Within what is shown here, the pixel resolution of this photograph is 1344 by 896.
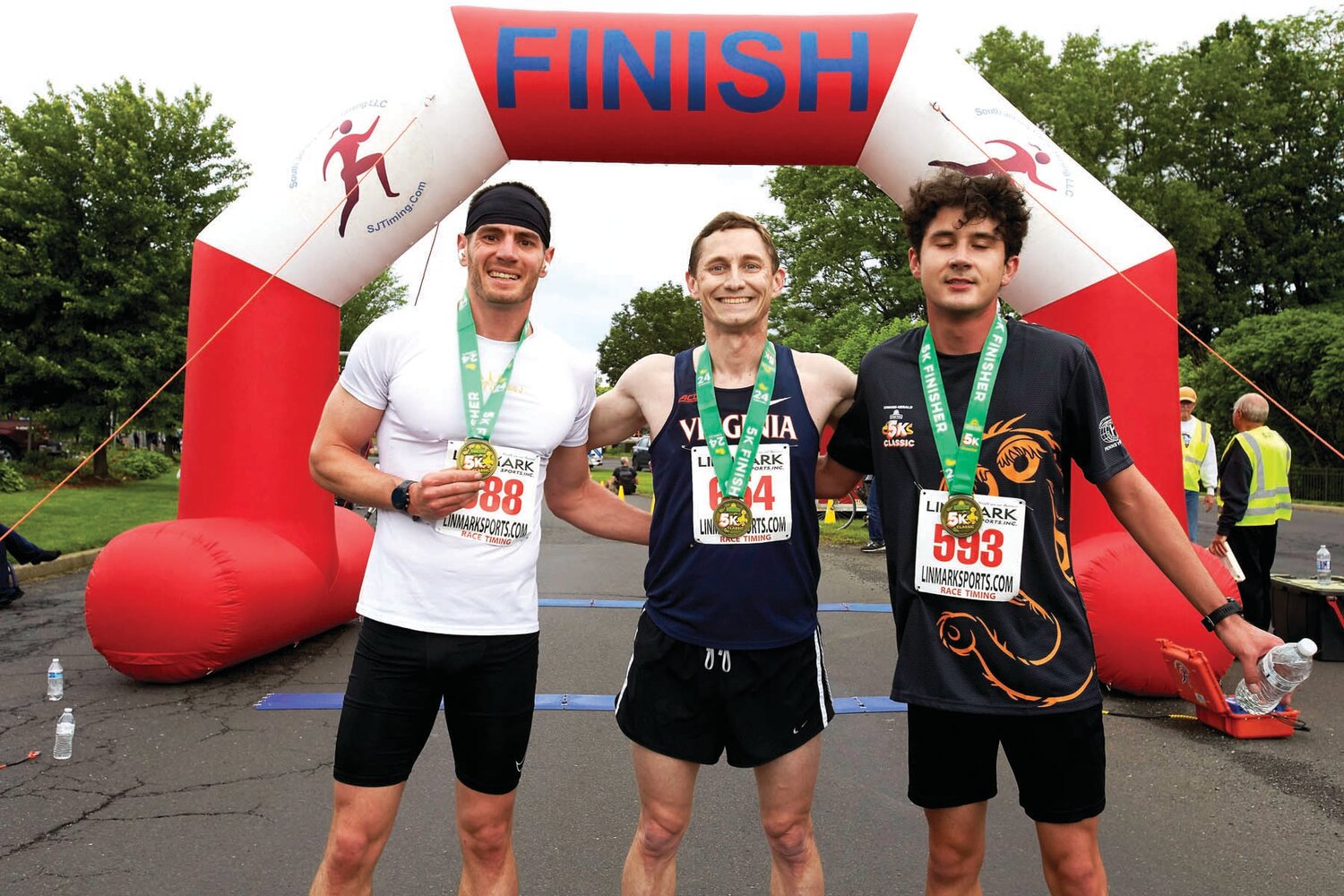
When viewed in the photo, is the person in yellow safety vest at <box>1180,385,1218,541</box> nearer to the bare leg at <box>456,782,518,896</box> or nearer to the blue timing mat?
the blue timing mat

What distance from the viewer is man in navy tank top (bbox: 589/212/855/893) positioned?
2.32 meters

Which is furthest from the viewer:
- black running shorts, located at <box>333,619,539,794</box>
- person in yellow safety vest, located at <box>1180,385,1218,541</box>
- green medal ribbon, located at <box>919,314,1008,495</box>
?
person in yellow safety vest, located at <box>1180,385,1218,541</box>

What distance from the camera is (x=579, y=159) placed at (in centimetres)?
539

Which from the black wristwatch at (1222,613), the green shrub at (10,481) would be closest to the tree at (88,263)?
the green shrub at (10,481)

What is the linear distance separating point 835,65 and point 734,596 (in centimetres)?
375

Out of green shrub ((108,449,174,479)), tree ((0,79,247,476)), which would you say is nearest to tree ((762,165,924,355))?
tree ((0,79,247,476))

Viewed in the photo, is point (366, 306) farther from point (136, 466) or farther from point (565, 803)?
point (565, 803)

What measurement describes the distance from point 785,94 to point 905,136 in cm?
75

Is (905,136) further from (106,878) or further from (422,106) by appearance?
(106,878)

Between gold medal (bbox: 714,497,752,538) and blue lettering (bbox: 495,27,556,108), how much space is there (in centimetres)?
357

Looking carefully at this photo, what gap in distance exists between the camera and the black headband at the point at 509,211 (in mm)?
2424

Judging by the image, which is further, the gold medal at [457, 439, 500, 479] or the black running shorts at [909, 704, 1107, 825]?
the gold medal at [457, 439, 500, 479]

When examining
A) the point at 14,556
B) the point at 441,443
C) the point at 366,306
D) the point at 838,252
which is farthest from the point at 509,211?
the point at 366,306

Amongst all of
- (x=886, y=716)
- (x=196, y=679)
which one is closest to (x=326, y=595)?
(x=196, y=679)
